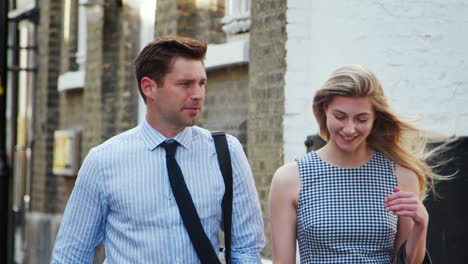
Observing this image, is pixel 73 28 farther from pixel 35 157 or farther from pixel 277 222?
pixel 277 222

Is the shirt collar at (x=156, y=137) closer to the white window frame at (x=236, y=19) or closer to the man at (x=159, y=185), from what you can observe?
the man at (x=159, y=185)

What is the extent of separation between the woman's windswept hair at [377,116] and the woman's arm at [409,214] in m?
0.05

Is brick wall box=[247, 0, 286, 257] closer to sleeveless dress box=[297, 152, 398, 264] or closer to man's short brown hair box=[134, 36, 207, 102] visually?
sleeveless dress box=[297, 152, 398, 264]

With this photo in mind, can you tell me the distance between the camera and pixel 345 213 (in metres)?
4.02

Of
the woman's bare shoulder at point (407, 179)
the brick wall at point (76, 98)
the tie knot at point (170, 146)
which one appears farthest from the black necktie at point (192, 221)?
the brick wall at point (76, 98)

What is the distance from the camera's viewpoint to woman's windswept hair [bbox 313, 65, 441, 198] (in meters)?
3.92

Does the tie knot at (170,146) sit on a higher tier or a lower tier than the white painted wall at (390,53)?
lower

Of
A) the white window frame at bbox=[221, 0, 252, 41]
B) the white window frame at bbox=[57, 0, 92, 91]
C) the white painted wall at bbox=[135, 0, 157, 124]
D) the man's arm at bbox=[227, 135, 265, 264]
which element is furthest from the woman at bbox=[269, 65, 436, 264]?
the white window frame at bbox=[57, 0, 92, 91]

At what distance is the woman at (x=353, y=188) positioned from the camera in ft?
12.9

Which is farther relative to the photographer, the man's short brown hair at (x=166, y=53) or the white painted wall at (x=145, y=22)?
the white painted wall at (x=145, y=22)

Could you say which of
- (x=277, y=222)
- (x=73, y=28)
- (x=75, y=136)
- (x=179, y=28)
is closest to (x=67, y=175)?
(x=75, y=136)

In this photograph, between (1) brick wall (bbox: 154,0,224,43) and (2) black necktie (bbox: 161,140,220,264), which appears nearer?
(2) black necktie (bbox: 161,140,220,264)

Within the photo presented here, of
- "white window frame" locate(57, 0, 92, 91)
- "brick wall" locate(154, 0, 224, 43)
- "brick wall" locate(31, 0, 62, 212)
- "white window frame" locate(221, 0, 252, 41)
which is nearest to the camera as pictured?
"white window frame" locate(221, 0, 252, 41)

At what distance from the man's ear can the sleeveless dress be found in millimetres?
755
